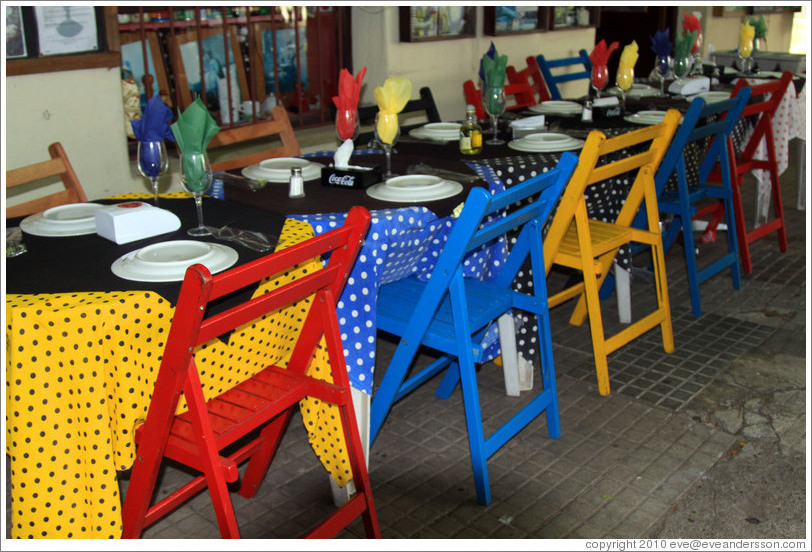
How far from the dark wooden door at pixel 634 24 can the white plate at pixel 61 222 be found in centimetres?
639

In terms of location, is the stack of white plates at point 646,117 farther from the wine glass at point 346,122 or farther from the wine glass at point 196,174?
the wine glass at point 196,174

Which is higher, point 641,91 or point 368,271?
point 641,91

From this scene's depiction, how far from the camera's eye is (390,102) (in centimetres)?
268

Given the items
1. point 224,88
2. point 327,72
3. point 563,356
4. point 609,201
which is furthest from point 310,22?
point 563,356

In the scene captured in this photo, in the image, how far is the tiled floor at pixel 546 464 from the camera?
227cm

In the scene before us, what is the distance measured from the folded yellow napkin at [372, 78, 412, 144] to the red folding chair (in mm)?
1958

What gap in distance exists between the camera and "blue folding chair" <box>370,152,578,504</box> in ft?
7.11

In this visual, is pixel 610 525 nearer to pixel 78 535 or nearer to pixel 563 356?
pixel 563 356

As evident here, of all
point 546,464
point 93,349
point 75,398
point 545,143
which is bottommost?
point 546,464

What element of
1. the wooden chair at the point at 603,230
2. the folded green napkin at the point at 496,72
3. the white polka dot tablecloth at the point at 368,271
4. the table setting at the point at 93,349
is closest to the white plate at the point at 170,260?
the table setting at the point at 93,349

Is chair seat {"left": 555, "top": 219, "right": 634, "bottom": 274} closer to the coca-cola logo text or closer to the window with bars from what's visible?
the coca-cola logo text

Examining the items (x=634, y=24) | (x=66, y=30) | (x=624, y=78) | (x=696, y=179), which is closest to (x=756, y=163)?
(x=696, y=179)

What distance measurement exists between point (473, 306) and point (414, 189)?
39 cm

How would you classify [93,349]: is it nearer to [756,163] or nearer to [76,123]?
[76,123]
